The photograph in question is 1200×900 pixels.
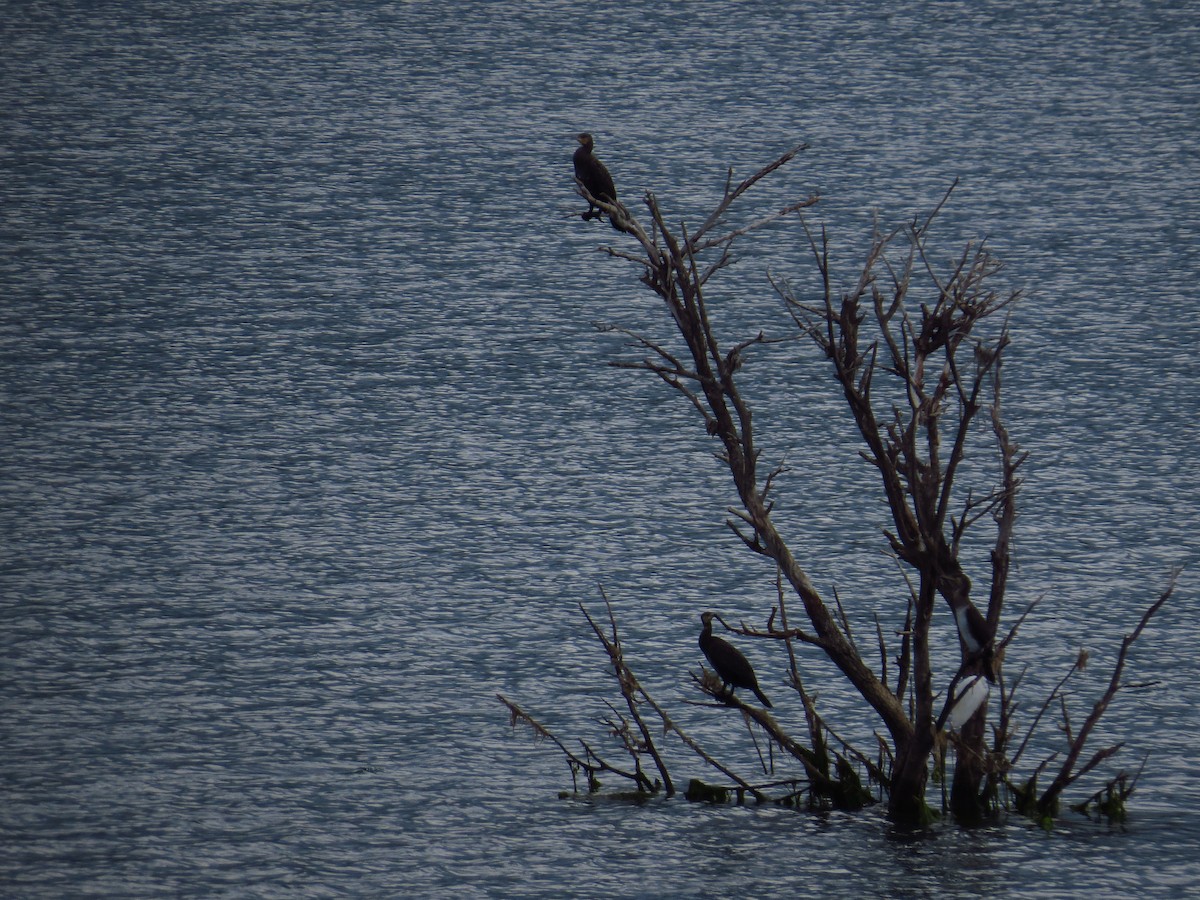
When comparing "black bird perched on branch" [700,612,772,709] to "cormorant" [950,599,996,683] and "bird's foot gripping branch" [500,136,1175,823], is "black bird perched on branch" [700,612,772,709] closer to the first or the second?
"bird's foot gripping branch" [500,136,1175,823]

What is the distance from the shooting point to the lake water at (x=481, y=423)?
711 inches

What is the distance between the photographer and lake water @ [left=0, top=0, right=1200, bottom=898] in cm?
1806

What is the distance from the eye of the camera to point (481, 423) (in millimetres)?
33094

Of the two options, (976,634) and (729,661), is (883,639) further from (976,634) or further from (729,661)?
(976,634)

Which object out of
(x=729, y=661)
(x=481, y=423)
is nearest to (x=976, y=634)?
(x=729, y=661)

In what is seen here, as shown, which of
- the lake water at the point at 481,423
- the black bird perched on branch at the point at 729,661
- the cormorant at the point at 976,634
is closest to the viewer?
the cormorant at the point at 976,634

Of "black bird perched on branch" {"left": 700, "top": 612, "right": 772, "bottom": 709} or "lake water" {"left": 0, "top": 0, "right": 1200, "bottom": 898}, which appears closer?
"black bird perched on branch" {"left": 700, "top": 612, "right": 772, "bottom": 709}

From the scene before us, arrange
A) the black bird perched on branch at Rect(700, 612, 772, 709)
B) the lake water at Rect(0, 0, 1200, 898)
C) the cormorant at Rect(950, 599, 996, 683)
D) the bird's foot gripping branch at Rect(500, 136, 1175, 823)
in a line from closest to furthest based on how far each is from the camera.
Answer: the bird's foot gripping branch at Rect(500, 136, 1175, 823), the cormorant at Rect(950, 599, 996, 683), the black bird perched on branch at Rect(700, 612, 772, 709), the lake water at Rect(0, 0, 1200, 898)

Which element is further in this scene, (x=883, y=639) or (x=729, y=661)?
(x=883, y=639)

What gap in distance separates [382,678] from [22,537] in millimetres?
7657

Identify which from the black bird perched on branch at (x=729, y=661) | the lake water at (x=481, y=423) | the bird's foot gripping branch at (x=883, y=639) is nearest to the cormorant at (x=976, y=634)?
the bird's foot gripping branch at (x=883, y=639)

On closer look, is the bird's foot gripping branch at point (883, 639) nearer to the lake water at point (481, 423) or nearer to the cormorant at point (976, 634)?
the cormorant at point (976, 634)

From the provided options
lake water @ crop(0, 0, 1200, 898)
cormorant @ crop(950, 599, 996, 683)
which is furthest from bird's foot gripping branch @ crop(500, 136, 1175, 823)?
lake water @ crop(0, 0, 1200, 898)

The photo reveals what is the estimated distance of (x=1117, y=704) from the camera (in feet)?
68.7
